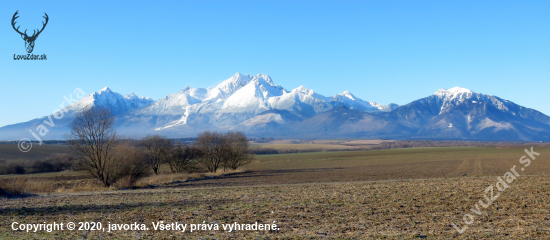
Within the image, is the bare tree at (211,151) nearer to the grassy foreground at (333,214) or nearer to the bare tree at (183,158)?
the bare tree at (183,158)

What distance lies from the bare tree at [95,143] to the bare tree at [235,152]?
93.9ft

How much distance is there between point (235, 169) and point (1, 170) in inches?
1535

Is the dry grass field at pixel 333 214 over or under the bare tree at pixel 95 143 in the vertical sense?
under

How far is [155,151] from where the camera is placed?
181ft

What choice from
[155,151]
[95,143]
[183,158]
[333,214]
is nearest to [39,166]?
[155,151]

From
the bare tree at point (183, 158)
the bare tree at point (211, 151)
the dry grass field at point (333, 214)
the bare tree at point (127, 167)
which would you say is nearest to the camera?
the dry grass field at point (333, 214)

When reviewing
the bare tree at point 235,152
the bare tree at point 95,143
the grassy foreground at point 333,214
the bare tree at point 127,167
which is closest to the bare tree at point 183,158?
the bare tree at point 235,152

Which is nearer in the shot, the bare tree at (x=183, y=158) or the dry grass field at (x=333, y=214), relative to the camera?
the dry grass field at (x=333, y=214)

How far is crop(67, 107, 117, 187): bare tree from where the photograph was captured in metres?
32.5

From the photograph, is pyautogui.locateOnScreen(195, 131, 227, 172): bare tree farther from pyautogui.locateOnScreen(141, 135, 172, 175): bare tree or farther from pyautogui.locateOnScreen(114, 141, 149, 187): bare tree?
pyautogui.locateOnScreen(114, 141, 149, 187): bare tree

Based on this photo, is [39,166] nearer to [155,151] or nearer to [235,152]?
[155,151]

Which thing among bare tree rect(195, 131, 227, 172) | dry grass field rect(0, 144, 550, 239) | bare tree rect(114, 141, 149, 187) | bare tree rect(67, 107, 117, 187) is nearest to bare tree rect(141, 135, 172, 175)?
bare tree rect(195, 131, 227, 172)

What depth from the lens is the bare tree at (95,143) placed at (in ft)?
107

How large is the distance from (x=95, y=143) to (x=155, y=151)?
74.2 feet
